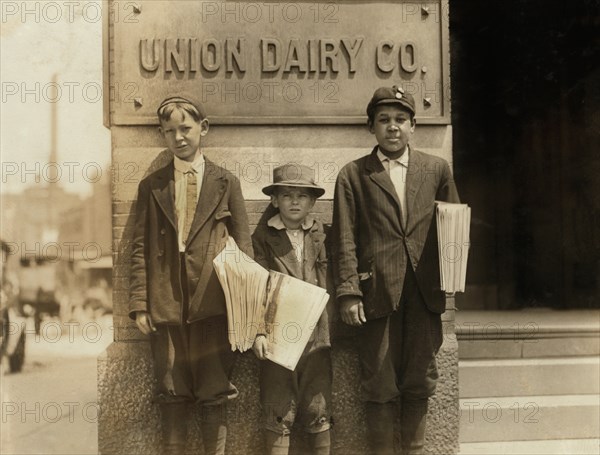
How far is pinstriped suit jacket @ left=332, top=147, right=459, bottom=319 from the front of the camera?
151 inches

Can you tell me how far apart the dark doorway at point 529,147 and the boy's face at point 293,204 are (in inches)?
115

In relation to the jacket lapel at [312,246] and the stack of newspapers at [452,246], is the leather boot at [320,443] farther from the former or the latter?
the stack of newspapers at [452,246]

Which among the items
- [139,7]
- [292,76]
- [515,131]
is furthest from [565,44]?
[139,7]

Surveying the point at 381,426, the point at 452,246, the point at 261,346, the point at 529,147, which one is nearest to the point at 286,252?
the point at 261,346

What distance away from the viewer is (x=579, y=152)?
5.91m

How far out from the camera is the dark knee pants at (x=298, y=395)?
12.5ft

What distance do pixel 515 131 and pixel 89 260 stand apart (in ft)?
14.1

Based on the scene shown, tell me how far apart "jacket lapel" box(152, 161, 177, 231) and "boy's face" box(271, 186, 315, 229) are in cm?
65

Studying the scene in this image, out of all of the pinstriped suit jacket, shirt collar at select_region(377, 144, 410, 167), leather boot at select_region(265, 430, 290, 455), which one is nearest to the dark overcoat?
the pinstriped suit jacket

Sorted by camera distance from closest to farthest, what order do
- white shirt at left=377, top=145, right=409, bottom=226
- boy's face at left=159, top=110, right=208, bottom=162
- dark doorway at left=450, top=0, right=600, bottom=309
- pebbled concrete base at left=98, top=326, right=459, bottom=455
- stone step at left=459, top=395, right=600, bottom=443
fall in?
1. boy's face at left=159, top=110, right=208, bottom=162
2. white shirt at left=377, top=145, right=409, bottom=226
3. pebbled concrete base at left=98, top=326, right=459, bottom=455
4. stone step at left=459, top=395, right=600, bottom=443
5. dark doorway at left=450, top=0, right=600, bottom=309

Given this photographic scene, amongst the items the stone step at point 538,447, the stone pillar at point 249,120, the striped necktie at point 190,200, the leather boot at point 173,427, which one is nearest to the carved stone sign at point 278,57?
the stone pillar at point 249,120

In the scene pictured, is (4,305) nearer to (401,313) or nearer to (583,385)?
(401,313)

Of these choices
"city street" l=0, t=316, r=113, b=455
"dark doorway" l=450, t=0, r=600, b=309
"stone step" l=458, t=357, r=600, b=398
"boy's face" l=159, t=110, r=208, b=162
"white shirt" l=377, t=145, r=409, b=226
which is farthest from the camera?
"dark doorway" l=450, t=0, r=600, b=309

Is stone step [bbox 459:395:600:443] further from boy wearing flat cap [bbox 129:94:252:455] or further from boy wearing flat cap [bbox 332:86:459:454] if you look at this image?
boy wearing flat cap [bbox 129:94:252:455]
